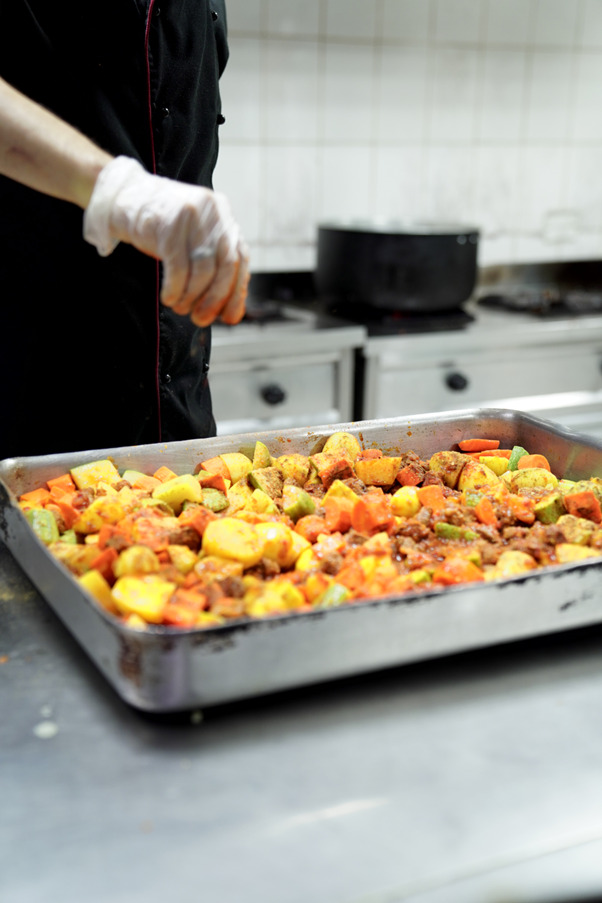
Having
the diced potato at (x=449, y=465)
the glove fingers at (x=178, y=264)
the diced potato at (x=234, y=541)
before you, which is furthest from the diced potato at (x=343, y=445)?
the glove fingers at (x=178, y=264)

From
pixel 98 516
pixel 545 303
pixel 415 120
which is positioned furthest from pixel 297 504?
pixel 415 120

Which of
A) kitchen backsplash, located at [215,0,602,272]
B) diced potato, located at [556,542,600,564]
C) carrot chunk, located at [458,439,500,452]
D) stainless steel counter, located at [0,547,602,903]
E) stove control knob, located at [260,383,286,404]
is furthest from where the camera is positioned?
kitchen backsplash, located at [215,0,602,272]

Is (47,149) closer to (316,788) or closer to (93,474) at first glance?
(93,474)

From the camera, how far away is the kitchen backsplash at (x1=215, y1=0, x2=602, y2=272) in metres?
3.13

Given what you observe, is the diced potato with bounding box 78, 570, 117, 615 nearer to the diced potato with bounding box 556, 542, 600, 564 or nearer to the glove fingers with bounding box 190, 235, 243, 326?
the glove fingers with bounding box 190, 235, 243, 326

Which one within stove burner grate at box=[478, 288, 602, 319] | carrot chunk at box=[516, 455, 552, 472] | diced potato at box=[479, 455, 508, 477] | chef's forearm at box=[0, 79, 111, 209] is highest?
chef's forearm at box=[0, 79, 111, 209]

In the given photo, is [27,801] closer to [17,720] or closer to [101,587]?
[17,720]

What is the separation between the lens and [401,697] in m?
0.95

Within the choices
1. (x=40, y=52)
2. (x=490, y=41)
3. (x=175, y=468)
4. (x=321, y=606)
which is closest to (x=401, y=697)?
(x=321, y=606)

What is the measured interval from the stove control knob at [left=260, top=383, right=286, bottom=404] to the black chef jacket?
926 mm

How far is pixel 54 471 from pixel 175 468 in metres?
0.18

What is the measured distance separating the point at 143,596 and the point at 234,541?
5.8 inches

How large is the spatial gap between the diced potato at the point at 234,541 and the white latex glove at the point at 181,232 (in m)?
0.24

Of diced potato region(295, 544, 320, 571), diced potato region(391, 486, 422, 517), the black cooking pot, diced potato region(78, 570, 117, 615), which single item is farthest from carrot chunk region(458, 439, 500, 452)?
the black cooking pot
